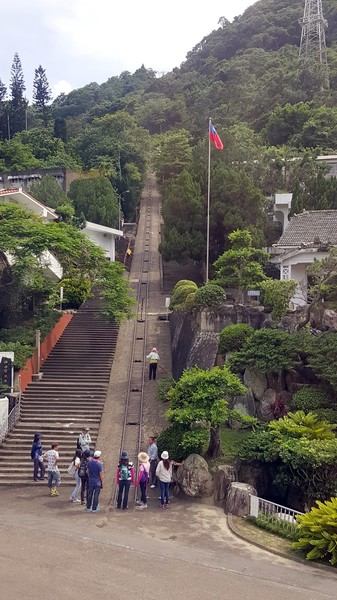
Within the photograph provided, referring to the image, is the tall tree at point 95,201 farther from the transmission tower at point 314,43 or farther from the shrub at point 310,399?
the transmission tower at point 314,43

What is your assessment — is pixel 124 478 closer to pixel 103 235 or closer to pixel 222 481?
pixel 222 481

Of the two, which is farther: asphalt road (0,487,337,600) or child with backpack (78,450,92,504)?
child with backpack (78,450,92,504)

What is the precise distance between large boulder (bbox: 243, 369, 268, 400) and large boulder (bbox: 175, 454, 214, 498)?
452 cm

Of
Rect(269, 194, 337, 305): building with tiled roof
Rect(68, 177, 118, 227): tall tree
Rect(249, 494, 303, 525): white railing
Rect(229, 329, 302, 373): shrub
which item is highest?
Rect(68, 177, 118, 227): tall tree

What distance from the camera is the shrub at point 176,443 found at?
1493cm

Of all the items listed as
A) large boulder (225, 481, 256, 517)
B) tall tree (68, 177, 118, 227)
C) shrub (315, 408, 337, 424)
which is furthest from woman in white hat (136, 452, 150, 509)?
tall tree (68, 177, 118, 227)

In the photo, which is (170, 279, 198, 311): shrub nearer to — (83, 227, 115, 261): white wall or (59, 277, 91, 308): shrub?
(59, 277, 91, 308): shrub

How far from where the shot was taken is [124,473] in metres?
13.4

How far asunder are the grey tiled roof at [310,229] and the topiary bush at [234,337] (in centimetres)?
567

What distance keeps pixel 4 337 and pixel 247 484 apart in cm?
1201

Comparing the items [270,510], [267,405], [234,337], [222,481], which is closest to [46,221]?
[234,337]

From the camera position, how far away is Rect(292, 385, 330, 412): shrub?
660 inches

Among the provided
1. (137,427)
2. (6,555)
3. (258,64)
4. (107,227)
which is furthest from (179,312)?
(258,64)

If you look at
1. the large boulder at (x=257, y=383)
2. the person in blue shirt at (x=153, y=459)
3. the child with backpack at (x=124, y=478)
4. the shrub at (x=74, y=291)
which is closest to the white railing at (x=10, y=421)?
the person in blue shirt at (x=153, y=459)
